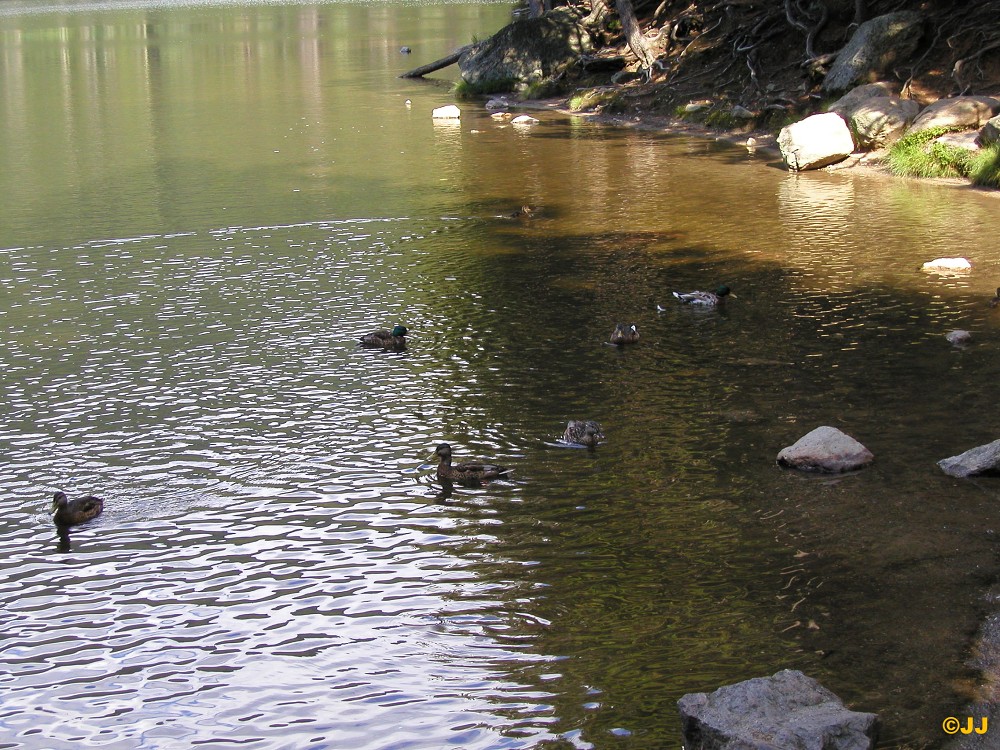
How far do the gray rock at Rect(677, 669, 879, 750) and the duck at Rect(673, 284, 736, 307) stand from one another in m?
9.36

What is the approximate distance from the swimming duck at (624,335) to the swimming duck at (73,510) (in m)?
6.79

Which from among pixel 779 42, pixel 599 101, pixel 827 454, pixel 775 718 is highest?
pixel 779 42

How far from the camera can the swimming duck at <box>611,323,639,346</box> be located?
14.4m

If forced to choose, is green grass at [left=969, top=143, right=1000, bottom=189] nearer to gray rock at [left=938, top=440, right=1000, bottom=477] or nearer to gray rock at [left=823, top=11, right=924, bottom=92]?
gray rock at [left=823, top=11, right=924, bottom=92]

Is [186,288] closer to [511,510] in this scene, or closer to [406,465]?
[406,465]

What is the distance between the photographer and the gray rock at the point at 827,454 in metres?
10.6

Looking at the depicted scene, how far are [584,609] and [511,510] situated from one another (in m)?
1.82

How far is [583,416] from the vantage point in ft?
40.2

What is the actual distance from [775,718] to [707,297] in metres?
10.0

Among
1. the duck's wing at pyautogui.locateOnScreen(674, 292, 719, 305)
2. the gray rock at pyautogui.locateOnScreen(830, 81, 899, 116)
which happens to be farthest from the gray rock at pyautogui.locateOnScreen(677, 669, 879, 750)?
the gray rock at pyautogui.locateOnScreen(830, 81, 899, 116)

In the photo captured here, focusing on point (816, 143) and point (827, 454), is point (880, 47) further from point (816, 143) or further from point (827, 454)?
point (827, 454)

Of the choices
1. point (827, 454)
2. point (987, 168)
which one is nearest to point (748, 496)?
point (827, 454)

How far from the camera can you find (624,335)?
47.2 feet

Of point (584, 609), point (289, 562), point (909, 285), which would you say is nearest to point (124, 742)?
point (289, 562)
